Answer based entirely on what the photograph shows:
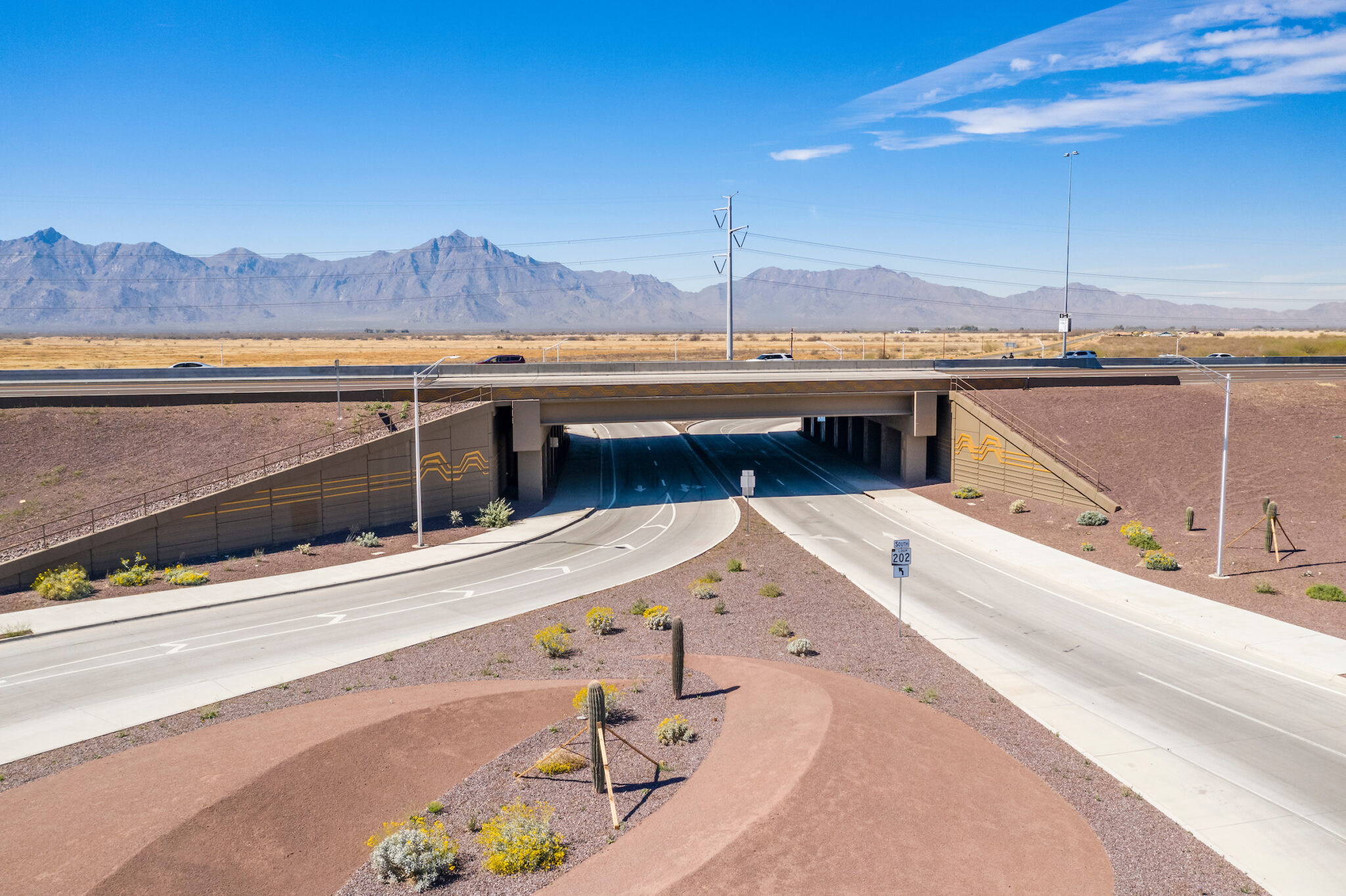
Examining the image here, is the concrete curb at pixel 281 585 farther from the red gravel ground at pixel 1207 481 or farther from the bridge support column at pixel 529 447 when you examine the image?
the red gravel ground at pixel 1207 481

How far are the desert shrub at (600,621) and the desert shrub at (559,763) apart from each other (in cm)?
806

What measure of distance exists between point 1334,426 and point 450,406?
4540 centimetres

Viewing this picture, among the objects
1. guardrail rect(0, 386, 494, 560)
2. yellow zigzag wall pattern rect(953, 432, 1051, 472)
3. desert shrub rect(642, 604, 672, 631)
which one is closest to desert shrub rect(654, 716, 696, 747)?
desert shrub rect(642, 604, 672, 631)

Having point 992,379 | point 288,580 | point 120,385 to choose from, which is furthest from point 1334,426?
point 120,385

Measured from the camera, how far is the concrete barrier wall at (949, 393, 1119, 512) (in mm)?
38656

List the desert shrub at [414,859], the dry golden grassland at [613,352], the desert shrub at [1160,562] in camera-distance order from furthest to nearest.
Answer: the dry golden grassland at [613,352] < the desert shrub at [1160,562] < the desert shrub at [414,859]

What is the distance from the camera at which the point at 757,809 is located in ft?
39.5

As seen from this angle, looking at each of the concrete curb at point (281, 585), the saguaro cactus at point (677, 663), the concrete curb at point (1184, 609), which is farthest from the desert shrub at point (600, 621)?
the concrete curb at point (1184, 609)

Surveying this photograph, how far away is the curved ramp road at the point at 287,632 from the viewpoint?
18.2m

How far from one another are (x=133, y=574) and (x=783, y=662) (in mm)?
22550

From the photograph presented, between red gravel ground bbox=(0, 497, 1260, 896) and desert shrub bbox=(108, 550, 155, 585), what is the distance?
41.4 feet

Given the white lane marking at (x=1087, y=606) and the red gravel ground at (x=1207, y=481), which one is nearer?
the white lane marking at (x=1087, y=606)

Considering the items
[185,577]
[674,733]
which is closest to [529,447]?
[185,577]

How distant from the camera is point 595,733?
13781 millimetres
